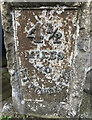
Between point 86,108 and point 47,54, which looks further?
point 86,108

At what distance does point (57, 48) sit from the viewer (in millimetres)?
1047

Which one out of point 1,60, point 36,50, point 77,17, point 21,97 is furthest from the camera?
point 1,60

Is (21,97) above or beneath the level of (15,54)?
beneath

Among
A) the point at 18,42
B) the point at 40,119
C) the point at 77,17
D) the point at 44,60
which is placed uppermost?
the point at 77,17

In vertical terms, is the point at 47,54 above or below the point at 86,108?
above

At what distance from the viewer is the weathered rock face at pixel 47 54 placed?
96 centimetres

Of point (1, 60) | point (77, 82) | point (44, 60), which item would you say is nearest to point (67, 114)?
point (77, 82)

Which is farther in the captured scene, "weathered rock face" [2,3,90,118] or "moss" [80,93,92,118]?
"moss" [80,93,92,118]

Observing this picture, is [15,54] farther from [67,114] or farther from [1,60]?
[1,60]

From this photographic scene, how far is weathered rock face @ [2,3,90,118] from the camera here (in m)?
0.96

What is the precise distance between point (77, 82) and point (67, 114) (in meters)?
0.26

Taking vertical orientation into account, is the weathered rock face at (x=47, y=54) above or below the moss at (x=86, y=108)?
above

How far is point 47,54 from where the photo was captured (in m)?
1.07

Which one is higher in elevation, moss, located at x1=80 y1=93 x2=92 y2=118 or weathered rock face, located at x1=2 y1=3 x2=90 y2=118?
weathered rock face, located at x1=2 y1=3 x2=90 y2=118
